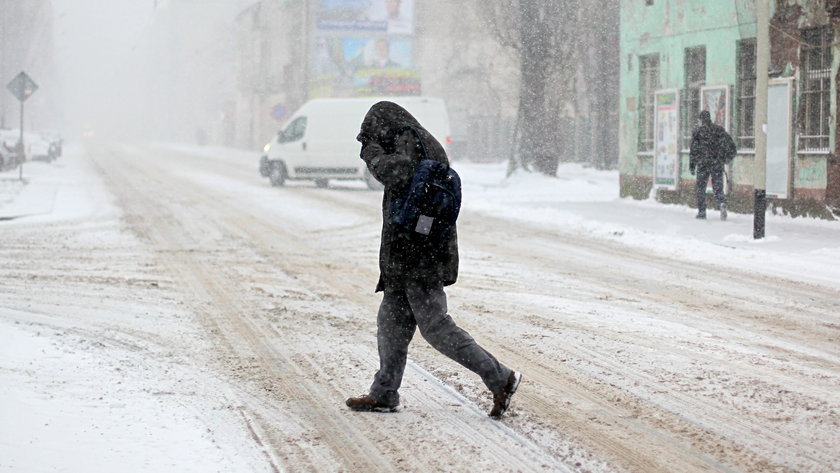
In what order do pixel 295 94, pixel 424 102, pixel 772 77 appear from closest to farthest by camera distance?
pixel 772 77 < pixel 424 102 < pixel 295 94

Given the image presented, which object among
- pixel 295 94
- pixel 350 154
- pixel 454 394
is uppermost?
pixel 295 94

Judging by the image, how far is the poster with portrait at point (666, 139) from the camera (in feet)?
72.3

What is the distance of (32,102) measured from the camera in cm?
8338

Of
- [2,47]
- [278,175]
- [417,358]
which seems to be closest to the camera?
[417,358]

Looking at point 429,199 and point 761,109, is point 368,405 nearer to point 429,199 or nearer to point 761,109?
point 429,199

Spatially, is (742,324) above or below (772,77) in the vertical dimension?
below

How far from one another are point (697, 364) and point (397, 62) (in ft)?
174

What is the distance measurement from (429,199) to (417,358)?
7.09 feet

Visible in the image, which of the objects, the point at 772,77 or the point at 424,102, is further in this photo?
the point at 424,102

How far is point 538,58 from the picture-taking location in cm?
2959

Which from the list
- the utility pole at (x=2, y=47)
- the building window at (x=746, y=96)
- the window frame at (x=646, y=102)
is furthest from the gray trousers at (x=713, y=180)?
the utility pole at (x=2, y=47)

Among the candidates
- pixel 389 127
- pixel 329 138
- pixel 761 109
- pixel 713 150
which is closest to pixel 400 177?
pixel 389 127

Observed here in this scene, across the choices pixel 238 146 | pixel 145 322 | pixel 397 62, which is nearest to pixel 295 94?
pixel 397 62

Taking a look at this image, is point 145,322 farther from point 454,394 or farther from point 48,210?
point 48,210
